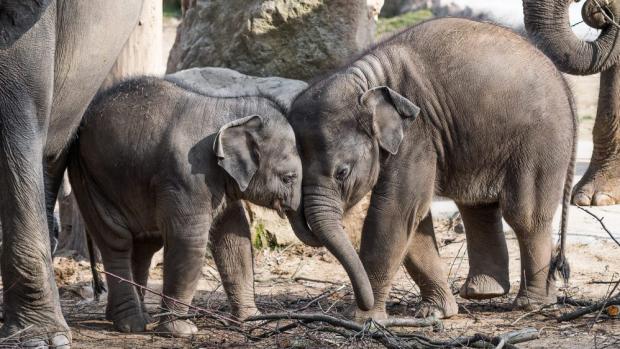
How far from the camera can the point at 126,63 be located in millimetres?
7656

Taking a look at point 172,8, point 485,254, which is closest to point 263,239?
point 485,254

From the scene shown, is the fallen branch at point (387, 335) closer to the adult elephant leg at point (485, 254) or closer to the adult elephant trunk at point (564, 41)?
the adult elephant leg at point (485, 254)

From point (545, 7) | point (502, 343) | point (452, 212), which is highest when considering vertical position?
point (545, 7)

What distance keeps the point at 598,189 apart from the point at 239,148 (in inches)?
186

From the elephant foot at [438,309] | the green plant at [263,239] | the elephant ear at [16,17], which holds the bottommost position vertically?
the green plant at [263,239]

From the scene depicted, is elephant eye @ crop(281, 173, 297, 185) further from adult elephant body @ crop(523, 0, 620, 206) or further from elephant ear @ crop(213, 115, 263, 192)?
adult elephant body @ crop(523, 0, 620, 206)

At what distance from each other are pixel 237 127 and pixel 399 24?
12.3 metres

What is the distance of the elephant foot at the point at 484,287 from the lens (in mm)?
6473

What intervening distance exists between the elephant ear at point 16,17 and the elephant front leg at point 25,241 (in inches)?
10.8

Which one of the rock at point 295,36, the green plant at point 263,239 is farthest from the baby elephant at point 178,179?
the rock at point 295,36

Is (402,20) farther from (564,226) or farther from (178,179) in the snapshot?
(178,179)

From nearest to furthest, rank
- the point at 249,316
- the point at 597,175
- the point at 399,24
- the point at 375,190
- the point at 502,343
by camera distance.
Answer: the point at 502,343 < the point at 249,316 < the point at 375,190 < the point at 597,175 < the point at 399,24

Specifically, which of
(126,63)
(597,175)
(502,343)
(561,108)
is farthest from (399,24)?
(502,343)

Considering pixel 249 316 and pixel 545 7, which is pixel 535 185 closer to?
pixel 545 7
